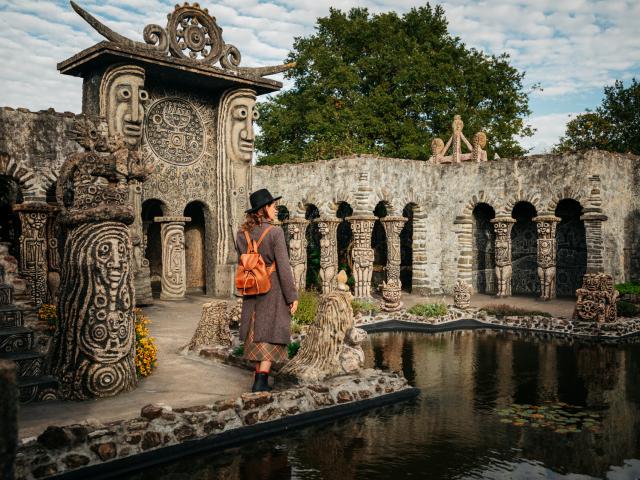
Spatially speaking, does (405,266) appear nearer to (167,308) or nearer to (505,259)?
(505,259)

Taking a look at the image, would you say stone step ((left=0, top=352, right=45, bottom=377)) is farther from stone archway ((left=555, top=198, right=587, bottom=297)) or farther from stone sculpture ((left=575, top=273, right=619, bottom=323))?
stone archway ((left=555, top=198, right=587, bottom=297))

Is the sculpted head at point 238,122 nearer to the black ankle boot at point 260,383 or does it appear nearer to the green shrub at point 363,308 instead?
the green shrub at point 363,308

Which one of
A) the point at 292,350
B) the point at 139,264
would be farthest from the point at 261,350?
the point at 139,264

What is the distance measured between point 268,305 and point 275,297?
112 millimetres

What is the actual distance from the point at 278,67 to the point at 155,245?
6.32m

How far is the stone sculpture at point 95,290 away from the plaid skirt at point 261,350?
1.29 m

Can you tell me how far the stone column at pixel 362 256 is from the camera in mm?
17359

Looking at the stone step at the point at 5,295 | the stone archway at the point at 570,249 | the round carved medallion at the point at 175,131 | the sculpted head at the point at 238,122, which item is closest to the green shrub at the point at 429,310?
the stone archway at the point at 570,249

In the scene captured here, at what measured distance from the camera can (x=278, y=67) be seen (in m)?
17.0

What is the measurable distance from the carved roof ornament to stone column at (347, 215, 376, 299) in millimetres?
4838

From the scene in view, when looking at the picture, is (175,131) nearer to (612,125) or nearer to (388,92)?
(388,92)

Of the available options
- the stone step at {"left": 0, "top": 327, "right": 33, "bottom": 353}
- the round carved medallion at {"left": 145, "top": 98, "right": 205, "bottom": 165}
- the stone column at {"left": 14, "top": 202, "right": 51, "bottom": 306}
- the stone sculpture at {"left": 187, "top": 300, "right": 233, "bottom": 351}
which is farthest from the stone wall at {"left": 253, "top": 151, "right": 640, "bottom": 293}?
the stone step at {"left": 0, "top": 327, "right": 33, "bottom": 353}

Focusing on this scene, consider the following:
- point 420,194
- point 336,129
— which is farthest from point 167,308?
point 336,129

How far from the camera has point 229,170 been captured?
1703cm
